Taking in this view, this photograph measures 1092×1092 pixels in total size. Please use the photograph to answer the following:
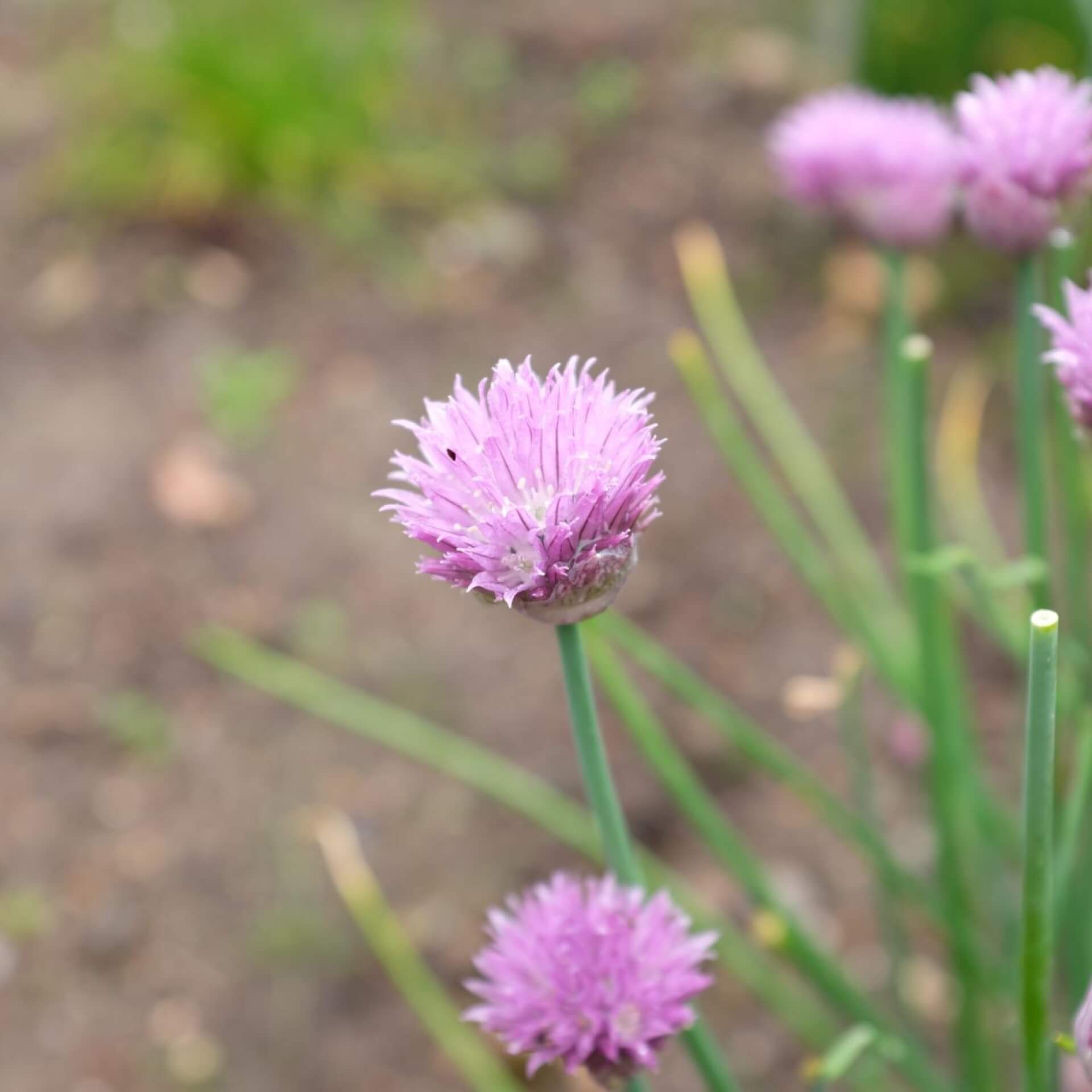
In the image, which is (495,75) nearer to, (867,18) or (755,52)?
(755,52)

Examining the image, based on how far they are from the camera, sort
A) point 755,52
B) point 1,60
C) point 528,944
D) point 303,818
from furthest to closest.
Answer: point 1,60 → point 755,52 → point 303,818 → point 528,944

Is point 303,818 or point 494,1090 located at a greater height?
point 303,818

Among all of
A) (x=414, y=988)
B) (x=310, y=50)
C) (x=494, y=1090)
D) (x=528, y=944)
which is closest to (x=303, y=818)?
(x=414, y=988)

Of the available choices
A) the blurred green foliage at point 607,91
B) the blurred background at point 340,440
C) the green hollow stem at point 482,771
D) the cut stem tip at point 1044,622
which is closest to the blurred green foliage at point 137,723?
the blurred background at point 340,440

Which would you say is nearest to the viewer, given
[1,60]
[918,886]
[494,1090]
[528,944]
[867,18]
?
[528,944]

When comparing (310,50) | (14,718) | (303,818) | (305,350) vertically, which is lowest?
(303,818)

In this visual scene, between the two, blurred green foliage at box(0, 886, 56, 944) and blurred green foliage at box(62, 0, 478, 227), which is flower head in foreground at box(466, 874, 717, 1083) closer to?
blurred green foliage at box(0, 886, 56, 944)

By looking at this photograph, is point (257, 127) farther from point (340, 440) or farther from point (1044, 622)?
point (1044, 622)
